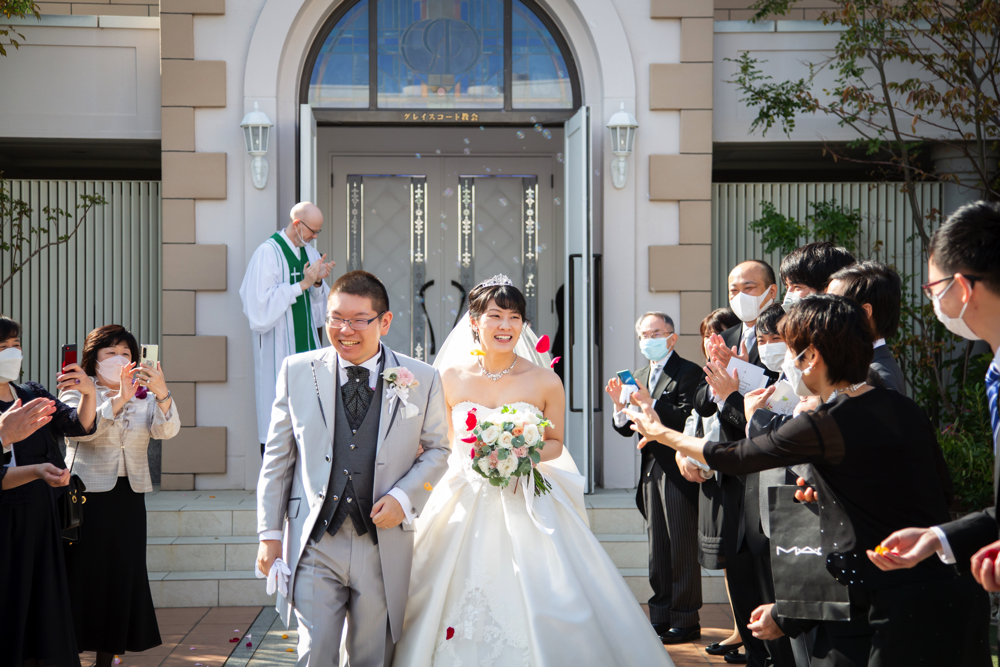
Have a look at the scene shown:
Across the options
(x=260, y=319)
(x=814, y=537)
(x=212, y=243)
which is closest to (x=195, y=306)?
(x=212, y=243)

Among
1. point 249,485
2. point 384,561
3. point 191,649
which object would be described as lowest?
point 191,649

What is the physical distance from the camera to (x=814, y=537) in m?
2.39

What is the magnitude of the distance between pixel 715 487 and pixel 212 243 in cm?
449

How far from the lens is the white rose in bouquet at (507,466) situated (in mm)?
3576

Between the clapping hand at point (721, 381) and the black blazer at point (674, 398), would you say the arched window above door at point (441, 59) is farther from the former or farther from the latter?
the clapping hand at point (721, 381)

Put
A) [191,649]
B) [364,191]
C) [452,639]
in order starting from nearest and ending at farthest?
[452,639], [191,649], [364,191]

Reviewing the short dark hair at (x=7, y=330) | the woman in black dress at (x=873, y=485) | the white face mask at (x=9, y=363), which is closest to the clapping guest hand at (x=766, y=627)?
the woman in black dress at (x=873, y=485)

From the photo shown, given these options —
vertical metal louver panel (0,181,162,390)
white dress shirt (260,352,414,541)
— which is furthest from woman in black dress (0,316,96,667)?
vertical metal louver panel (0,181,162,390)

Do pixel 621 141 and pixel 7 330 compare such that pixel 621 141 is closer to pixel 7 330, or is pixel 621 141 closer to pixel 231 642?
pixel 231 642

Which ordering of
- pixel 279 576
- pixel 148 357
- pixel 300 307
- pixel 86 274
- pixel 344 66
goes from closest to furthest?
pixel 279 576
pixel 148 357
pixel 300 307
pixel 344 66
pixel 86 274

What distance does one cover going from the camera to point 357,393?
3.15m

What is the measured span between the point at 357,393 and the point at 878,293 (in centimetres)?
186

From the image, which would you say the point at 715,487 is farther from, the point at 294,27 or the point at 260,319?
the point at 294,27

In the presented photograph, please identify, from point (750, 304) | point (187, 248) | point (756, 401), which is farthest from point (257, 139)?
point (756, 401)
